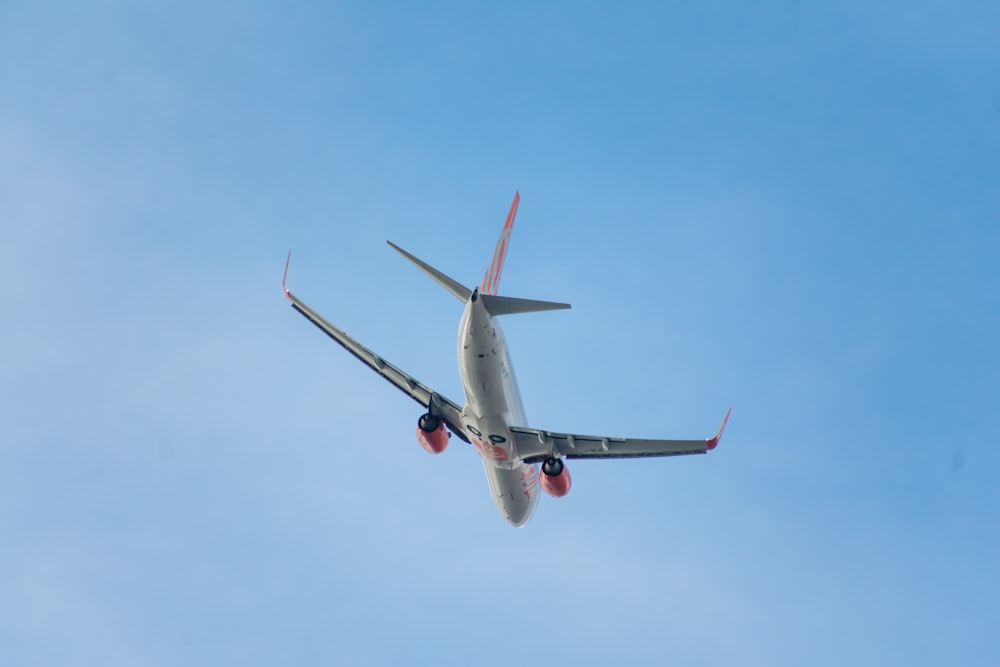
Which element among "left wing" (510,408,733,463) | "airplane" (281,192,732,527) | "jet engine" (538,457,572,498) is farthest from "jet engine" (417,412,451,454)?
"jet engine" (538,457,572,498)

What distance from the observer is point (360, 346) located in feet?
155

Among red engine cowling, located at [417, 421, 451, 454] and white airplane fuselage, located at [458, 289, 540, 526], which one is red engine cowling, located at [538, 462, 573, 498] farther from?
red engine cowling, located at [417, 421, 451, 454]

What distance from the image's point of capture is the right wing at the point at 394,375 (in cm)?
4716

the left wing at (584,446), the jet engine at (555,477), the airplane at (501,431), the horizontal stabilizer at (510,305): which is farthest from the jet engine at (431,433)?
the horizontal stabilizer at (510,305)

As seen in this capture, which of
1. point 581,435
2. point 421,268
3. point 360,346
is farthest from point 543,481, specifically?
point 421,268

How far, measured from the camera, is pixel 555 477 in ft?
156

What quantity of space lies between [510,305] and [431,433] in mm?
10927

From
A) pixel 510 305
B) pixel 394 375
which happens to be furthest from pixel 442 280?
pixel 394 375

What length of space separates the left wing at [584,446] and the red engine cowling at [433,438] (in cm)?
372

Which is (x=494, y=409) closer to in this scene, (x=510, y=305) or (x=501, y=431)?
(x=501, y=431)

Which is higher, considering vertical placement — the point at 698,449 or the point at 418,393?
the point at 418,393

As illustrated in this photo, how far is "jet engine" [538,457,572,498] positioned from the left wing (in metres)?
0.51

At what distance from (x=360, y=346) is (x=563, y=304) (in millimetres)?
13283

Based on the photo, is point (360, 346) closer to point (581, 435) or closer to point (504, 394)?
point (504, 394)
